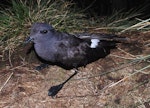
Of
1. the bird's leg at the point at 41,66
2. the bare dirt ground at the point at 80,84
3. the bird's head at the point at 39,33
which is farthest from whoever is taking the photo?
the bird's leg at the point at 41,66

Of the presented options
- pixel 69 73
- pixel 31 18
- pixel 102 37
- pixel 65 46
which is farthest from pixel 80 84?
pixel 31 18

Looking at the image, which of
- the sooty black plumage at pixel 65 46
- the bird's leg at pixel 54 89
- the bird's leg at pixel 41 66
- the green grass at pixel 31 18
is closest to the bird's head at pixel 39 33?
the sooty black plumage at pixel 65 46

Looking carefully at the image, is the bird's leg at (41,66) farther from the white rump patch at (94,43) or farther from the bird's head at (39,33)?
the white rump patch at (94,43)

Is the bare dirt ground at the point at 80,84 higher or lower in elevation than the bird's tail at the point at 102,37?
lower

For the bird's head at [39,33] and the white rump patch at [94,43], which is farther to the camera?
the white rump patch at [94,43]

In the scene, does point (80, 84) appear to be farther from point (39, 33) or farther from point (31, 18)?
point (31, 18)

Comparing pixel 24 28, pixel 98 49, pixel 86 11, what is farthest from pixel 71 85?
pixel 86 11

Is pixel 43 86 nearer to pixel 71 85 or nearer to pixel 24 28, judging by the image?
pixel 71 85
